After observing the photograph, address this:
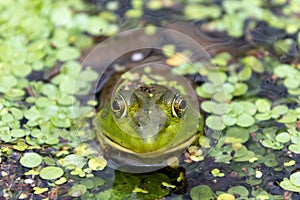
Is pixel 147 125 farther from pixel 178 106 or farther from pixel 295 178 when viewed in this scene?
pixel 295 178

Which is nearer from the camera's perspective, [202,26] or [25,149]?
[25,149]

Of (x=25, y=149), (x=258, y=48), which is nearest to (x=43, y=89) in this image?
(x=25, y=149)

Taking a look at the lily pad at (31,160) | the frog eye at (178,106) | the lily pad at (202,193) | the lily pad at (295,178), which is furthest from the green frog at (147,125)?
the lily pad at (295,178)

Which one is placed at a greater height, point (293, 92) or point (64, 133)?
point (293, 92)

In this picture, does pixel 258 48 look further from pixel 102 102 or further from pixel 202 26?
pixel 102 102

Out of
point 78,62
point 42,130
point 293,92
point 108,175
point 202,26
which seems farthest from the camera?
point 202,26

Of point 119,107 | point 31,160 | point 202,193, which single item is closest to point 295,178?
point 202,193

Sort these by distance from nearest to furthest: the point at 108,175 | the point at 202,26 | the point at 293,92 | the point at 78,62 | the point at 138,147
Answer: the point at 138,147 → the point at 108,175 → the point at 293,92 → the point at 78,62 → the point at 202,26
